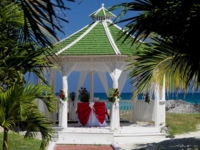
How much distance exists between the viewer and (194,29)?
154 inches

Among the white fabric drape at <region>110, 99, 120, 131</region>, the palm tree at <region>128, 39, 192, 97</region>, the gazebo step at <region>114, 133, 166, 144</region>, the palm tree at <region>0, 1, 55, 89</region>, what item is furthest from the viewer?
the white fabric drape at <region>110, 99, 120, 131</region>

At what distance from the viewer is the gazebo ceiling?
1691 centimetres

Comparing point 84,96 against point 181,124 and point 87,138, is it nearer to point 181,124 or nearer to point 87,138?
point 87,138

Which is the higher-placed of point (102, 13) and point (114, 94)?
point (102, 13)

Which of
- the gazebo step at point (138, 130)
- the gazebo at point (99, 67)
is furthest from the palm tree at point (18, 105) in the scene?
the gazebo step at point (138, 130)

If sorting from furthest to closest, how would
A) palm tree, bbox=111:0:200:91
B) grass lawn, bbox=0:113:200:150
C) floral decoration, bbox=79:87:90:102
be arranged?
1. floral decoration, bbox=79:87:90:102
2. grass lawn, bbox=0:113:200:150
3. palm tree, bbox=111:0:200:91

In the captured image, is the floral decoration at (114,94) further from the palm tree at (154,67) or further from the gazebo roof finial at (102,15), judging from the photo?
the palm tree at (154,67)

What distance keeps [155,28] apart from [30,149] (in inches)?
356

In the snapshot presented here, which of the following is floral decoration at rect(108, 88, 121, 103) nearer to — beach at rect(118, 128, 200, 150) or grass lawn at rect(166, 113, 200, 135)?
beach at rect(118, 128, 200, 150)

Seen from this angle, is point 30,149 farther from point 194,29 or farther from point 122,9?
point 194,29

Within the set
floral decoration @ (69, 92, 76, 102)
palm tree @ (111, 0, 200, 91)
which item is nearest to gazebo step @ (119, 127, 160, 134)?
floral decoration @ (69, 92, 76, 102)

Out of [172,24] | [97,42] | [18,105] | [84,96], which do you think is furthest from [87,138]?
[172,24]

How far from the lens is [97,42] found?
58.4ft

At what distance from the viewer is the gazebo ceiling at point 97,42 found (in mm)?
16911
